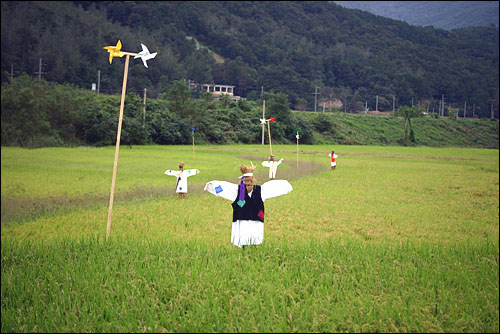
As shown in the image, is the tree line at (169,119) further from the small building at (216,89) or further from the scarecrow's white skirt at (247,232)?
the scarecrow's white skirt at (247,232)

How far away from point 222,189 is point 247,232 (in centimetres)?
73

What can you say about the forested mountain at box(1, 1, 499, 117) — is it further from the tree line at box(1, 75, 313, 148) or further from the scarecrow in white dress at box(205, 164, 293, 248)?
the scarecrow in white dress at box(205, 164, 293, 248)

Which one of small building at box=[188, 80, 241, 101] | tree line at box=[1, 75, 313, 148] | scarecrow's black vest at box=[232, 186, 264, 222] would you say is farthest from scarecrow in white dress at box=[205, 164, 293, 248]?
small building at box=[188, 80, 241, 101]

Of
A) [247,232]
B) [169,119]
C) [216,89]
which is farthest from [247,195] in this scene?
[216,89]

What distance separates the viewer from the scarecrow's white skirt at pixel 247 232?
5.43 m

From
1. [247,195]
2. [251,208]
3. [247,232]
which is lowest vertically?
[247,232]

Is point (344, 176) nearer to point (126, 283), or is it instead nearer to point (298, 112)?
point (298, 112)

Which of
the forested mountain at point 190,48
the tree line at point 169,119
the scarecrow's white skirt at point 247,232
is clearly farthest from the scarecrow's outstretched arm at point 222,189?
the forested mountain at point 190,48

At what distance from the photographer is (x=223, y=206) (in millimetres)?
9508

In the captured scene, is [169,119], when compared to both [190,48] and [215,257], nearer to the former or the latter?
[190,48]

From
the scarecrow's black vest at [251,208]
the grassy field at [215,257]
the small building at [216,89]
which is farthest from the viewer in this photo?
the small building at [216,89]

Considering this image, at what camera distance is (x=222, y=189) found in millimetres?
5145

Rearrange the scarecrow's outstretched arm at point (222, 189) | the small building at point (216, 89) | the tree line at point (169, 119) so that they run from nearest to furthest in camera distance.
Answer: the scarecrow's outstretched arm at point (222, 189), the tree line at point (169, 119), the small building at point (216, 89)

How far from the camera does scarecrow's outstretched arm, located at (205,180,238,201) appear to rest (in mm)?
5102
